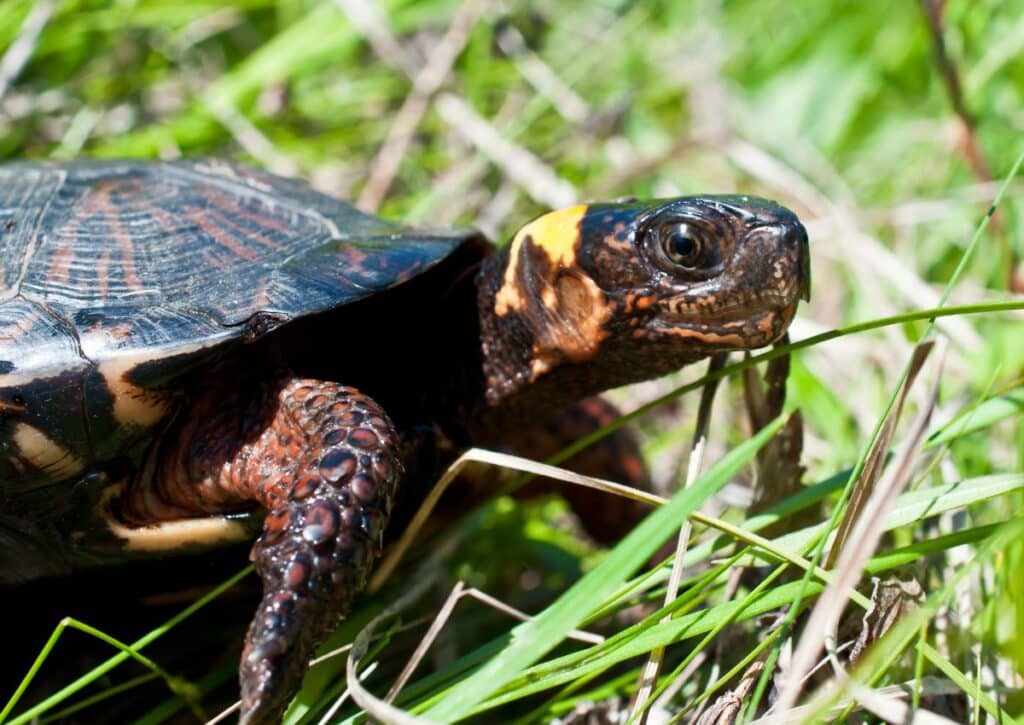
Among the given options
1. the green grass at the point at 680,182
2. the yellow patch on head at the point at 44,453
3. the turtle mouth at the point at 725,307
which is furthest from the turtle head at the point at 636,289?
the yellow patch on head at the point at 44,453

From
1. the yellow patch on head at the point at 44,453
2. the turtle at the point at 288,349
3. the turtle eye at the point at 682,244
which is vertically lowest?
the yellow patch on head at the point at 44,453

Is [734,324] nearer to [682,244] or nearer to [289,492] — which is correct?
[682,244]

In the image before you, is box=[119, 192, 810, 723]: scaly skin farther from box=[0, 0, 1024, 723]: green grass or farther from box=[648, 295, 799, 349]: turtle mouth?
box=[0, 0, 1024, 723]: green grass

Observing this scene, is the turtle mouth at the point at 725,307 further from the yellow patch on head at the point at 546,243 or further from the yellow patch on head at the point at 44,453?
the yellow patch on head at the point at 44,453

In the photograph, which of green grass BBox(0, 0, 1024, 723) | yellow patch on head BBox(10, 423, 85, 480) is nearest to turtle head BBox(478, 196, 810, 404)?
green grass BBox(0, 0, 1024, 723)

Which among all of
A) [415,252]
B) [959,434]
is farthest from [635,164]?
[959,434]

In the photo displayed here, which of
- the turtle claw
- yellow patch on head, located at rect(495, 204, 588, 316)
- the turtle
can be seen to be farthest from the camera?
yellow patch on head, located at rect(495, 204, 588, 316)

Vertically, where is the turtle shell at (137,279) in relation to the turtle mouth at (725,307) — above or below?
below

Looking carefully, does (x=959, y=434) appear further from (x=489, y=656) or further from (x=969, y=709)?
(x=489, y=656)
